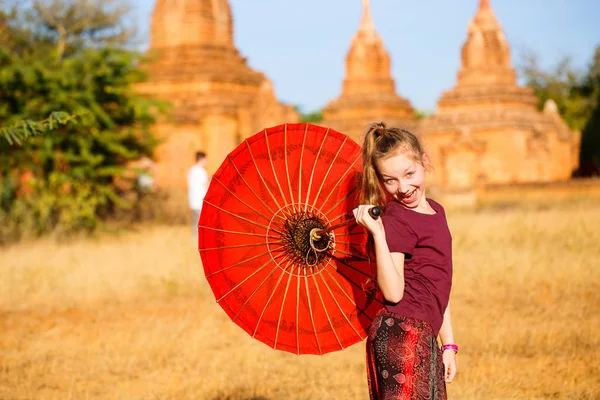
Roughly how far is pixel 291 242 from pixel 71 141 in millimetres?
9950

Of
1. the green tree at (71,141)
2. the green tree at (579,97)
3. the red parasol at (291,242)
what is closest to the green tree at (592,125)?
the green tree at (579,97)

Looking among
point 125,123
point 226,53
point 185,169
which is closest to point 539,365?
point 125,123

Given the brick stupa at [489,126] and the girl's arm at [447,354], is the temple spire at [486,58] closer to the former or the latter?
the brick stupa at [489,126]

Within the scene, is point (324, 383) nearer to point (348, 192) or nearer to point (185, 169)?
point (348, 192)

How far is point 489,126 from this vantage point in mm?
24016

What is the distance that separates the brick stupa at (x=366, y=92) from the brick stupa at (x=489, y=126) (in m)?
1.16

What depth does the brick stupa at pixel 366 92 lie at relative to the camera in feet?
84.0

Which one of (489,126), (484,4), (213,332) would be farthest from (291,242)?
(484,4)

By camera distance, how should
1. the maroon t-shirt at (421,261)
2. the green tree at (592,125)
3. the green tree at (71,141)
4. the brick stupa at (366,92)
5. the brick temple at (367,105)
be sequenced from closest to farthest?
the maroon t-shirt at (421,261) < the green tree at (71,141) < the brick temple at (367,105) < the brick stupa at (366,92) < the green tree at (592,125)

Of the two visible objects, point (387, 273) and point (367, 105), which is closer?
point (387, 273)

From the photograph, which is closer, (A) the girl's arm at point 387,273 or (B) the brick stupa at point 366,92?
(A) the girl's arm at point 387,273

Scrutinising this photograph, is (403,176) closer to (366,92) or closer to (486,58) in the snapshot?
(366,92)

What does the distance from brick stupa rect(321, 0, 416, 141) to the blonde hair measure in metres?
21.9

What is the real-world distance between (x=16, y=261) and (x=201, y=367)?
4.68 m
